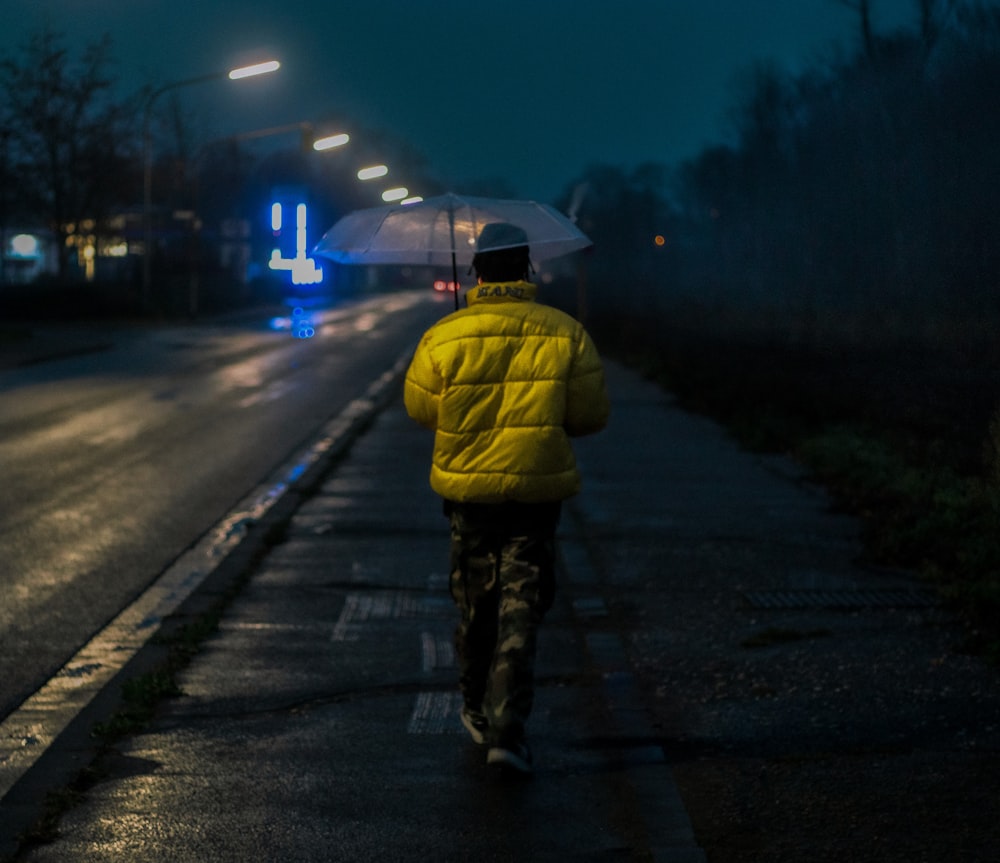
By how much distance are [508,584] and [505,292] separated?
971 millimetres

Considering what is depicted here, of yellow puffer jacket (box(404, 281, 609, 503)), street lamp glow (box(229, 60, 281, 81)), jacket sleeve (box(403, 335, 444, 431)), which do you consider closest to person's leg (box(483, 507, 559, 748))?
yellow puffer jacket (box(404, 281, 609, 503))

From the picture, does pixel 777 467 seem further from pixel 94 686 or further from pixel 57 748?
pixel 57 748

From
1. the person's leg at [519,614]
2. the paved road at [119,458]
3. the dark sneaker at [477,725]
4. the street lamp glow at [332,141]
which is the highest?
the street lamp glow at [332,141]

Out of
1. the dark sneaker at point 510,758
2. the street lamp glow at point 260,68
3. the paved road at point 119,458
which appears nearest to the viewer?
the dark sneaker at point 510,758

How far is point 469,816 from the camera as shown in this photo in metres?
4.62

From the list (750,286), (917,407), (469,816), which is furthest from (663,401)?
(469,816)

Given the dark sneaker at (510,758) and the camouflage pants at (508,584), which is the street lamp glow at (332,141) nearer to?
the camouflage pants at (508,584)

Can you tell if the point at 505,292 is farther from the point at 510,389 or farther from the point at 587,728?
the point at 587,728

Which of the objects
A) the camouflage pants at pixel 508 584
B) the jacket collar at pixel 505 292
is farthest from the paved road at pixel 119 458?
the jacket collar at pixel 505 292

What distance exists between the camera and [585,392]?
4965 mm

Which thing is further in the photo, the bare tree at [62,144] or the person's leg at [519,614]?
the bare tree at [62,144]

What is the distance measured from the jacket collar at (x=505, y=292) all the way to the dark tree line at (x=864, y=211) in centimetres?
488

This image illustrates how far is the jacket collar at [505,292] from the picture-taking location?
500 cm

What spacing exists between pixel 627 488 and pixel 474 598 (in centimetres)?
773
